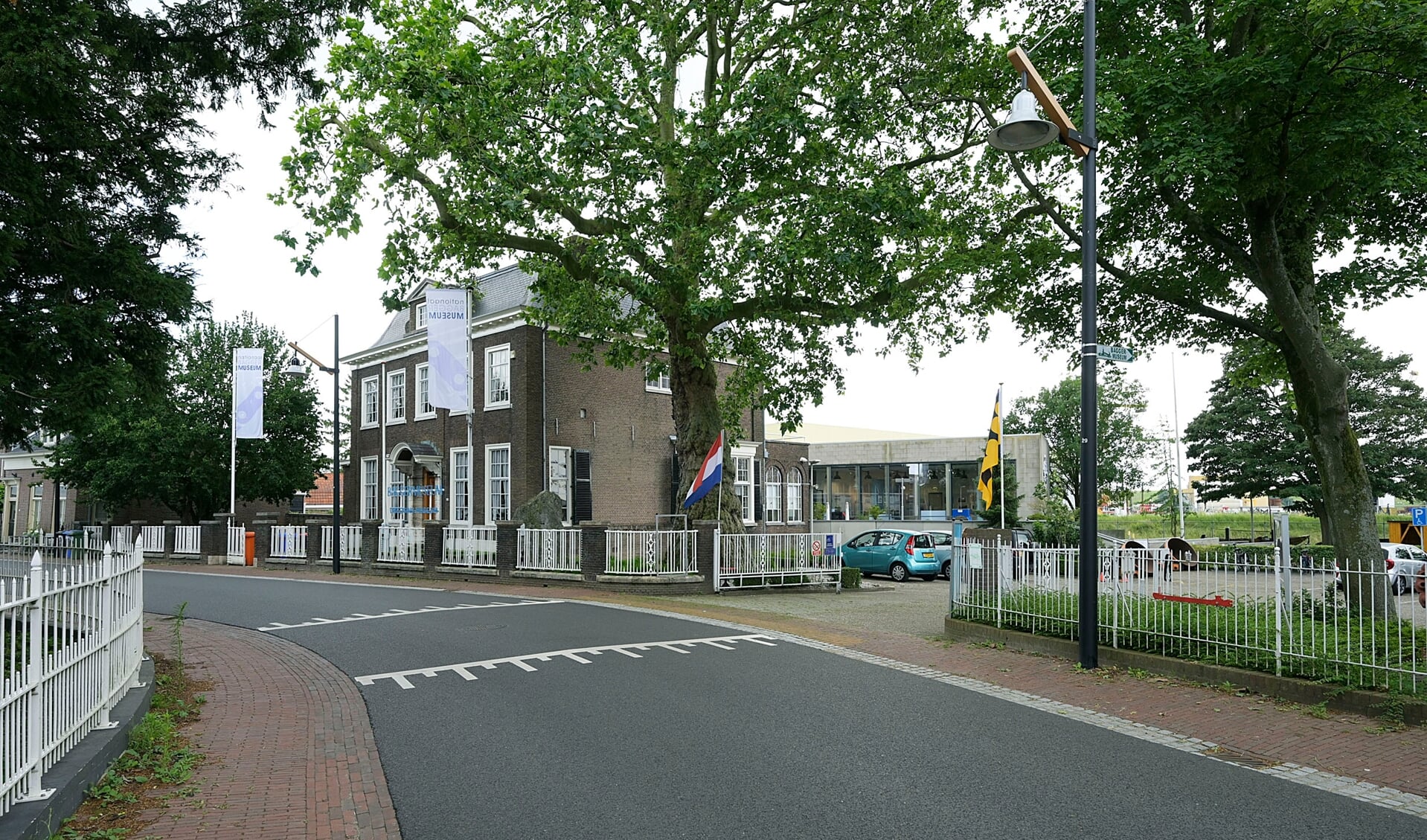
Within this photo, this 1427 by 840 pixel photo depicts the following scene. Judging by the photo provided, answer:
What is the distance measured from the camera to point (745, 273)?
1923 cm

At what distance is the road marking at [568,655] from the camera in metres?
10.4

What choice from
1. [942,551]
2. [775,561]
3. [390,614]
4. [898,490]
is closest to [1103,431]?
[898,490]

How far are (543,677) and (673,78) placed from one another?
45.2ft

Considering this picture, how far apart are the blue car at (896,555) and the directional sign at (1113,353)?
1707cm

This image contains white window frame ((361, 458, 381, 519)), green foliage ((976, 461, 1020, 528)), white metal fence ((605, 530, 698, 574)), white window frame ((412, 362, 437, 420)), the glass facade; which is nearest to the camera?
white metal fence ((605, 530, 698, 574))

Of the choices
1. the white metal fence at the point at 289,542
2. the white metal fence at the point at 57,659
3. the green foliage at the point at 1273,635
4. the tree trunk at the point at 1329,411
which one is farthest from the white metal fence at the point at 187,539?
the tree trunk at the point at 1329,411

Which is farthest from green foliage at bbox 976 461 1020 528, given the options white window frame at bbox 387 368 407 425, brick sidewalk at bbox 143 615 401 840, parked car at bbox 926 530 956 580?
brick sidewalk at bbox 143 615 401 840

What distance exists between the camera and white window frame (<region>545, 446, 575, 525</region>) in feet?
102

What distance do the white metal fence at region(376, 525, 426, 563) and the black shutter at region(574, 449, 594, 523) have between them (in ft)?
19.3

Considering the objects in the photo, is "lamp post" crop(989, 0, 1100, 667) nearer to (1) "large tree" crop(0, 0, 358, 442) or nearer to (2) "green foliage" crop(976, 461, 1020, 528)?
(1) "large tree" crop(0, 0, 358, 442)

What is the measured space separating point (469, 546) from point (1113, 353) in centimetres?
1796

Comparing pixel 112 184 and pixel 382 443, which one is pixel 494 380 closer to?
pixel 382 443

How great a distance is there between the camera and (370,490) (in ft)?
125

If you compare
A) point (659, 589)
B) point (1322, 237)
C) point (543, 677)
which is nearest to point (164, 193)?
point (543, 677)
